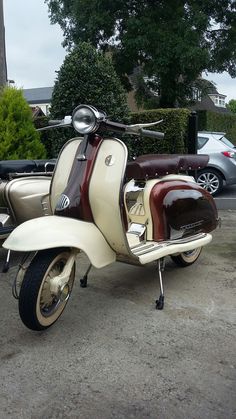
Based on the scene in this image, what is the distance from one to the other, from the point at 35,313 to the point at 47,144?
538cm

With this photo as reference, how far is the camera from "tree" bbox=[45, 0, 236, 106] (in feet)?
57.2

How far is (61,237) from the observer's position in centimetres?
291

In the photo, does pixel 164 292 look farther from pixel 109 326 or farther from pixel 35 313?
pixel 35 313

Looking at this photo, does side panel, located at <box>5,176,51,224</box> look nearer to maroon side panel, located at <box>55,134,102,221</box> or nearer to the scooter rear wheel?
maroon side panel, located at <box>55,134,102,221</box>

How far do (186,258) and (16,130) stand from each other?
11.2 feet

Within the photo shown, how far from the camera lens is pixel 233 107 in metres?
70.1

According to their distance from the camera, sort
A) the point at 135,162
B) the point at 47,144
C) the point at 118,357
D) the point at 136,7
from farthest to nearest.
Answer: the point at 136,7, the point at 47,144, the point at 135,162, the point at 118,357

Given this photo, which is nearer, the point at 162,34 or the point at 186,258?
the point at 186,258

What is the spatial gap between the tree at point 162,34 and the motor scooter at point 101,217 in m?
14.2

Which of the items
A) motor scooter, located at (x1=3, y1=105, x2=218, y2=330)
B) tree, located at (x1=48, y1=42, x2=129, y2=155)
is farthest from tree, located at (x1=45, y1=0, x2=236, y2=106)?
motor scooter, located at (x1=3, y1=105, x2=218, y2=330)

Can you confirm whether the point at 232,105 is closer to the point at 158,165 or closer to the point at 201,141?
the point at 201,141

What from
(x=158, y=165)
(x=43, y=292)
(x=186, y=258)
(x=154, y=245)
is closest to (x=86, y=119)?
(x=158, y=165)

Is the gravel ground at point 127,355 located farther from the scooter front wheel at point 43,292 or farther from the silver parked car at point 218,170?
the silver parked car at point 218,170

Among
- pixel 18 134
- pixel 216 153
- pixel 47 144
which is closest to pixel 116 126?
pixel 18 134
